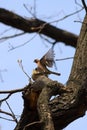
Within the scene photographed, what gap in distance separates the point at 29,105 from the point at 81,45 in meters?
0.41

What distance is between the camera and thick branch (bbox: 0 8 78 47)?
314cm

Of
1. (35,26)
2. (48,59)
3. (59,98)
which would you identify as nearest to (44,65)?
(48,59)

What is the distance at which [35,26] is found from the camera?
317 cm

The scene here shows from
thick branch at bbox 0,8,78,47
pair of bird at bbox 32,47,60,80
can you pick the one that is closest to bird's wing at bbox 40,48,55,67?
pair of bird at bbox 32,47,60,80

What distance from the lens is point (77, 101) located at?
1594mm

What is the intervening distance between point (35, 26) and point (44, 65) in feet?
5.08

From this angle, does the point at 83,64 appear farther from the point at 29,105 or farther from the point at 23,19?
the point at 23,19

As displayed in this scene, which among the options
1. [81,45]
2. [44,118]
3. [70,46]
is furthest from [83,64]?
[70,46]

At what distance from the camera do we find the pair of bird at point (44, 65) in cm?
163

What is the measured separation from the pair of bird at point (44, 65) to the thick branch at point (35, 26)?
4.53 ft

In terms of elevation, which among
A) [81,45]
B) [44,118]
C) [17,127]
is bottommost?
[17,127]

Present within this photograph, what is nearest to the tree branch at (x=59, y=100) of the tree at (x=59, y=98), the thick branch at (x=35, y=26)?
the tree at (x=59, y=98)

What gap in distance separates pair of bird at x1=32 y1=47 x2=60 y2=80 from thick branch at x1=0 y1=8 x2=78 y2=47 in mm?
1381

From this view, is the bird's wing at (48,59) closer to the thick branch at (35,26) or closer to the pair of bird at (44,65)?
the pair of bird at (44,65)
